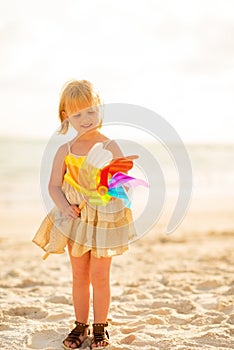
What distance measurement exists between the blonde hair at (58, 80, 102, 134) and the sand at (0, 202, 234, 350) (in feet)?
4.47

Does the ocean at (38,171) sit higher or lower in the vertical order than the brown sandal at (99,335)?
higher

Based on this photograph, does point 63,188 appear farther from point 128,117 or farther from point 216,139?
point 216,139

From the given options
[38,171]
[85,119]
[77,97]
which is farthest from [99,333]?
[38,171]

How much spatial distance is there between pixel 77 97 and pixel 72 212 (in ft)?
2.07

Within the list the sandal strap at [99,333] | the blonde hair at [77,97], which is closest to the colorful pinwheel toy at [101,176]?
the blonde hair at [77,97]

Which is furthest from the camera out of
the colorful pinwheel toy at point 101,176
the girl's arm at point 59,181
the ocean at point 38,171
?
the ocean at point 38,171

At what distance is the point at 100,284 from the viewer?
10.6 feet

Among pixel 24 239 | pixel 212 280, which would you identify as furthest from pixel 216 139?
pixel 212 280

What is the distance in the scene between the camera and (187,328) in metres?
3.59

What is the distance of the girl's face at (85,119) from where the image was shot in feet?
10.3

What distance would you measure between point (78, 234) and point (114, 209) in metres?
0.24

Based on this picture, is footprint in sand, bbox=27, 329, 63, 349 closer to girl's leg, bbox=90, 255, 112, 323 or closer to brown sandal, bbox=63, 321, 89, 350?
brown sandal, bbox=63, 321, 89, 350

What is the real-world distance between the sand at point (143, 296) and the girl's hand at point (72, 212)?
78 centimetres

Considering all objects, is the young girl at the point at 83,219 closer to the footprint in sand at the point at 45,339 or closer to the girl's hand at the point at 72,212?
the girl's hand at the point at 72,212
